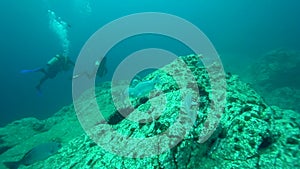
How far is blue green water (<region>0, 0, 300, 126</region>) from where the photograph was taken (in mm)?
50062

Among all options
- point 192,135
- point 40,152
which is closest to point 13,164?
point 40,152

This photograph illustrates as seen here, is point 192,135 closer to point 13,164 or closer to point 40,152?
point 40,152

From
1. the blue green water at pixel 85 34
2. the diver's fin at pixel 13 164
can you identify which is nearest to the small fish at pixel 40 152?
the diver's fin at pixel 13 164

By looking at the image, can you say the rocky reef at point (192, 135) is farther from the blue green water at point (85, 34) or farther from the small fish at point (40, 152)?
the blue green water at point (85, 34)

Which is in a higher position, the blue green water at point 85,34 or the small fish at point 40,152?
the blue green water at point 85,34

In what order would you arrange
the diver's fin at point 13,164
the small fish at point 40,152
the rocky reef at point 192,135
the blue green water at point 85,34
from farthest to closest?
the blue green water at point 85,34 < the diver's fin at point 13,164 < the small fish at point 40,152 < the rocky reef at point 192,135

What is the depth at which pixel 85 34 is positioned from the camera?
12575cm

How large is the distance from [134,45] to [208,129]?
114m

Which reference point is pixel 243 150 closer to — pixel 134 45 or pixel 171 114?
pixel 171 114

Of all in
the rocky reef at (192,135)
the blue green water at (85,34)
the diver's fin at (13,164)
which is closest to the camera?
the rocky reef at (192,135)

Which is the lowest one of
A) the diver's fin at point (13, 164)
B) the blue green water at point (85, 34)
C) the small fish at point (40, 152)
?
the diver's fin at point (13, 164)

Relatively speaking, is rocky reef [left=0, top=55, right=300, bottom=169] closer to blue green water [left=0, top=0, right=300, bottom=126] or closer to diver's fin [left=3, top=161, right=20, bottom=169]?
diver's fin [left=3, top=161, right=20, bottom=169]

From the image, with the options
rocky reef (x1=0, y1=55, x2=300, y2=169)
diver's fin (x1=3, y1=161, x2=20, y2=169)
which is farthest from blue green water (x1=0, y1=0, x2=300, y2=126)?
rocky reef (x1=0, y1=55, x2=300, y2=169)

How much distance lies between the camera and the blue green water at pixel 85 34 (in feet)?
164
